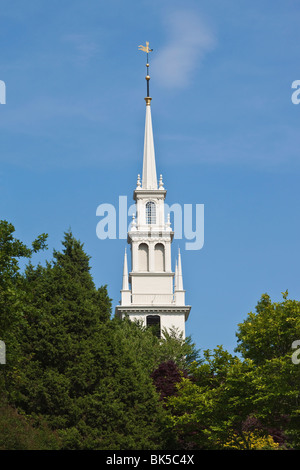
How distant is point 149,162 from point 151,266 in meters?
11.7

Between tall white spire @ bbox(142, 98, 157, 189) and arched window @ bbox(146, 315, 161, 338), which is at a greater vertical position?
tall white spire @ bbox(142, 98, 157, 189)

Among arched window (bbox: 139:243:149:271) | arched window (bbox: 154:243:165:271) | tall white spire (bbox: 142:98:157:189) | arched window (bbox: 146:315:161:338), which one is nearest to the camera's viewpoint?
arched window (bbox: 146:315:161:338)

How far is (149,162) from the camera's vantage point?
99.6m

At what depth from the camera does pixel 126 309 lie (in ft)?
300

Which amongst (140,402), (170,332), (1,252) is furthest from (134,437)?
(170,332)

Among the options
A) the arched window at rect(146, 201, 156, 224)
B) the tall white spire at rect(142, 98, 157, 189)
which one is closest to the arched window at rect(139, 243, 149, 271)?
the arched window at rect(146, 201, 156, 224)

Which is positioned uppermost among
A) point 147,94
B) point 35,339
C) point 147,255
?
point 147,94

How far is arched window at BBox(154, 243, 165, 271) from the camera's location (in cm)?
9650

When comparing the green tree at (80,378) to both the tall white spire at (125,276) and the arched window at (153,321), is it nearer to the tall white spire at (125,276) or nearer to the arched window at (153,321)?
the arched window at (153,321)

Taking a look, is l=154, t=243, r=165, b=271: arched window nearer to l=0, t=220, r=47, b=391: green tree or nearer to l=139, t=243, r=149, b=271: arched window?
l=139, t=243, r=149, b=271: arched window

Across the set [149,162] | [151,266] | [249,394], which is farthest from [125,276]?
[249,394]
